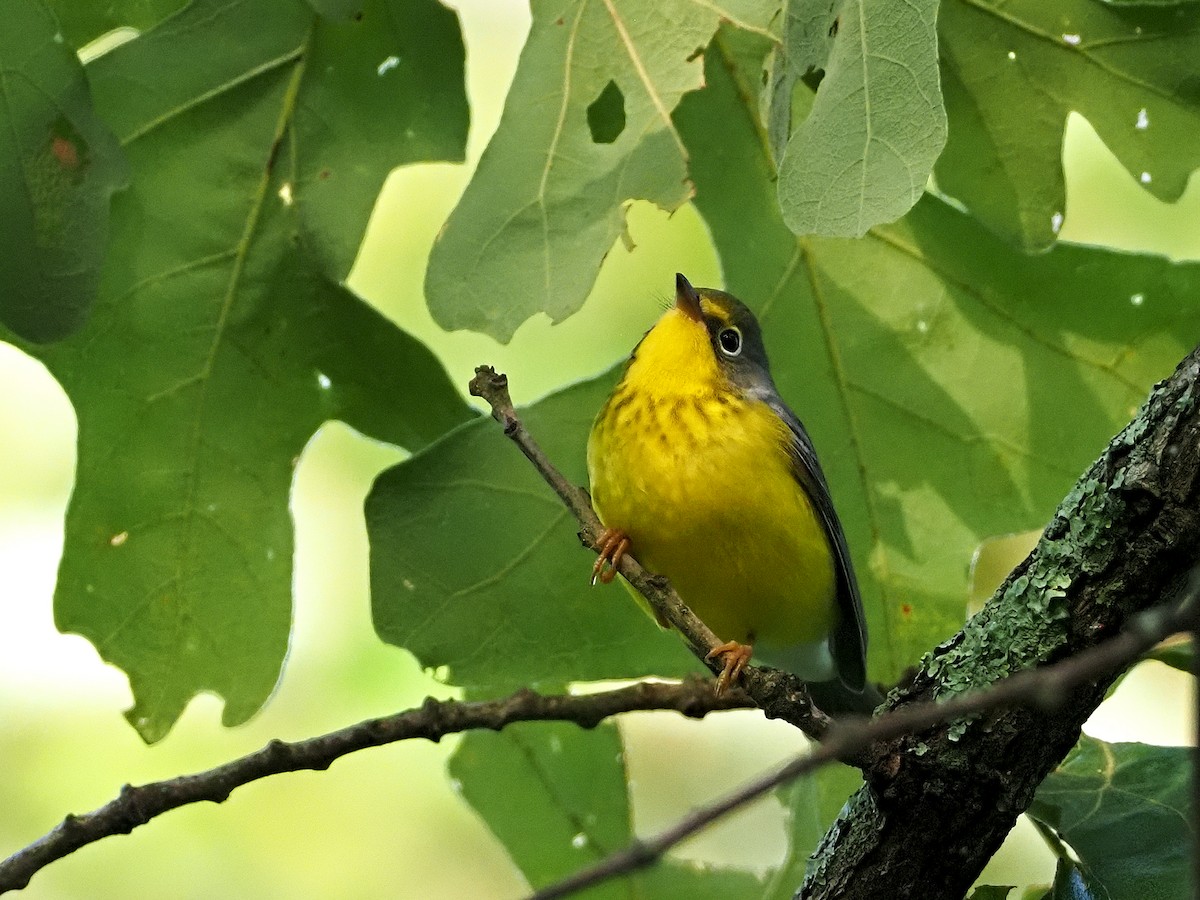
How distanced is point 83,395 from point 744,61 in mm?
1573

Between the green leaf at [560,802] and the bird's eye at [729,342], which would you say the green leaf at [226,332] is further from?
the bird's eye at [729,342]

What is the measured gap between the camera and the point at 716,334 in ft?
11.5

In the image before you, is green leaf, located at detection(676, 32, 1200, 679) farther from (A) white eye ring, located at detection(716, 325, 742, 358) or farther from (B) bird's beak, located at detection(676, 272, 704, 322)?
(B) bird's beak, located at detection(676, 272, 704, 322)

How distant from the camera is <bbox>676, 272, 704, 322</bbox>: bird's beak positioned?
3531mm

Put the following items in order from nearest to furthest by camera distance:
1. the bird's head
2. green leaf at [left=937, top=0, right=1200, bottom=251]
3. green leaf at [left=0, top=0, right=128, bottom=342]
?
green leaf at [left=0, top=0, right=128, bottom=342] → green leaf at [left=937, top=0, right=1200, bottom=251] → the bird's head

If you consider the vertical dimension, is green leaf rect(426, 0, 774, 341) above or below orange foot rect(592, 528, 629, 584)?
above

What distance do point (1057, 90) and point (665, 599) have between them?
130 cm

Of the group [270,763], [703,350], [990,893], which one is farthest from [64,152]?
[990,893]

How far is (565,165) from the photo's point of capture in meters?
2.60

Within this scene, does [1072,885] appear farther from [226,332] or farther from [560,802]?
[226,332]

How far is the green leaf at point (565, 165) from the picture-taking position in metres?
2.53

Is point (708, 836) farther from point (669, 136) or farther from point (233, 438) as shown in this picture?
point (669, 136)

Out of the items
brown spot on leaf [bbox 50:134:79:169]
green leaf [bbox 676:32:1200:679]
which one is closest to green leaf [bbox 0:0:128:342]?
brown spot on leaf [bbox 50:134:79:169]

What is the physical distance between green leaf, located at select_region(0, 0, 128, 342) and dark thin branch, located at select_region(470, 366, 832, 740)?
72 cm
